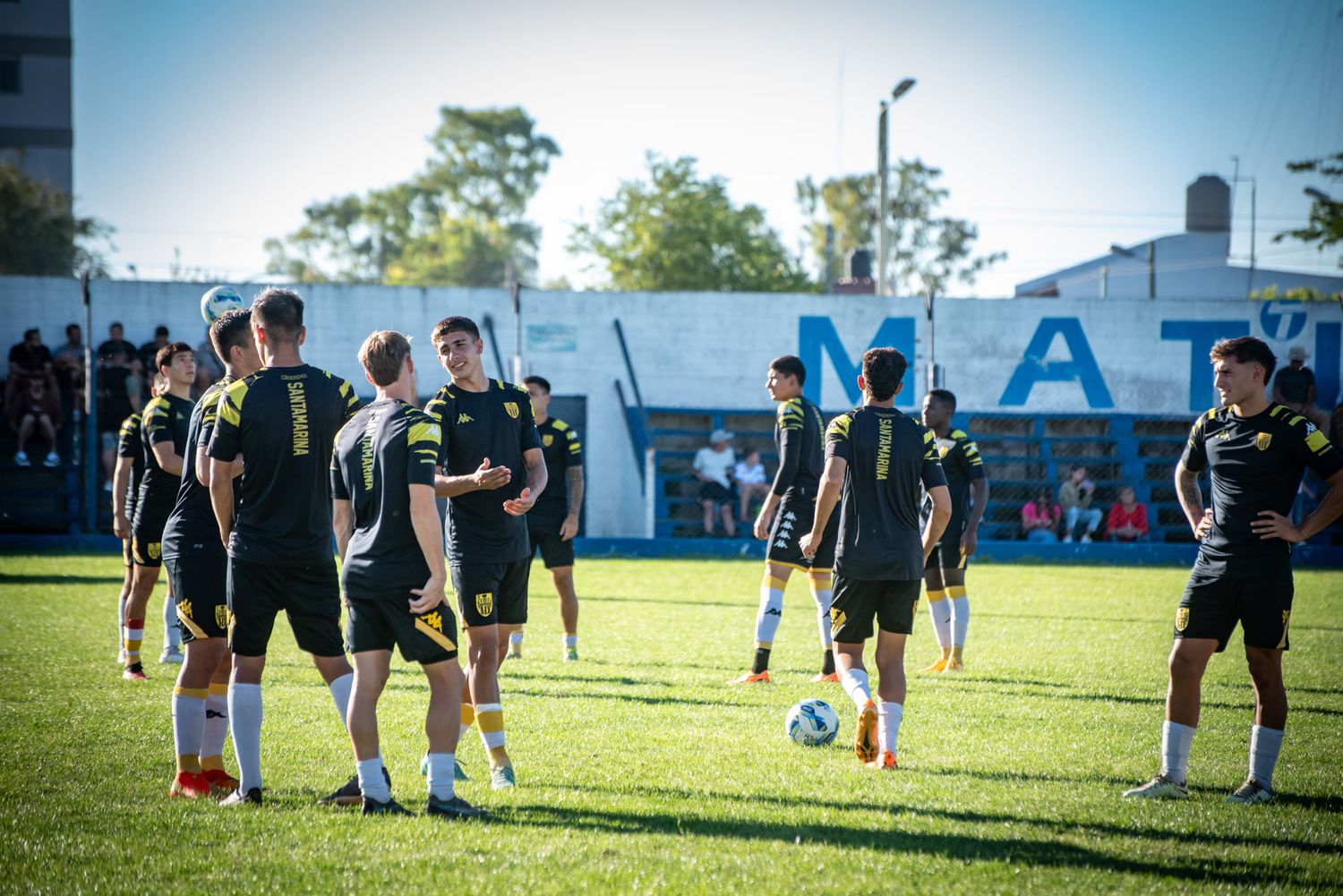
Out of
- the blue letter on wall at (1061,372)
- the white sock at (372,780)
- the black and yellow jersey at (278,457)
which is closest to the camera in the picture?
the white sock at (372,780)

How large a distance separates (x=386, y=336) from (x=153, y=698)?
435 centimetres

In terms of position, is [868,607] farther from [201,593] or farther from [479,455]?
[201,593]

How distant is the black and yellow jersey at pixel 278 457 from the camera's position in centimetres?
533

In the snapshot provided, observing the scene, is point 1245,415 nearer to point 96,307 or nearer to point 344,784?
point 344,784

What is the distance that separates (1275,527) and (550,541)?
591cm

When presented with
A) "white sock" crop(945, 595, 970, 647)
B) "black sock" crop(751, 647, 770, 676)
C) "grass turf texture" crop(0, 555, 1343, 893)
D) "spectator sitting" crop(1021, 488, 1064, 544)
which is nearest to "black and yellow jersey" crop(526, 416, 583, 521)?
"grass turf texture" crop(0, 555, 1343, 893)

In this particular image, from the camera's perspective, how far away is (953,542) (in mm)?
10008

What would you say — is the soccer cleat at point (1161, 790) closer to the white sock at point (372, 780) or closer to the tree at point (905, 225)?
the white sock at point (372, 780)

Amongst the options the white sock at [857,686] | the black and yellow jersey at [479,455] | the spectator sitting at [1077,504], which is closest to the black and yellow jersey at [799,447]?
the white sock at [857,686]

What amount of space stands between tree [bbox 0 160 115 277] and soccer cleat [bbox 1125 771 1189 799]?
43.3 meters

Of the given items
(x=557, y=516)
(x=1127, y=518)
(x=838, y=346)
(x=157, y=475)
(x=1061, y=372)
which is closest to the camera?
(x=157, y=475)

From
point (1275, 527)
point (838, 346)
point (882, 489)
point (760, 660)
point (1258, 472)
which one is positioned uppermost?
point (838, 346)

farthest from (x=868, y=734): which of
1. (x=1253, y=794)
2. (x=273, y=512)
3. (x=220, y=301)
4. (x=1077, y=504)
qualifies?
(x=1077, y=504)

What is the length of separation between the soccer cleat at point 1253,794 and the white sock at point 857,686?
1856 mm
